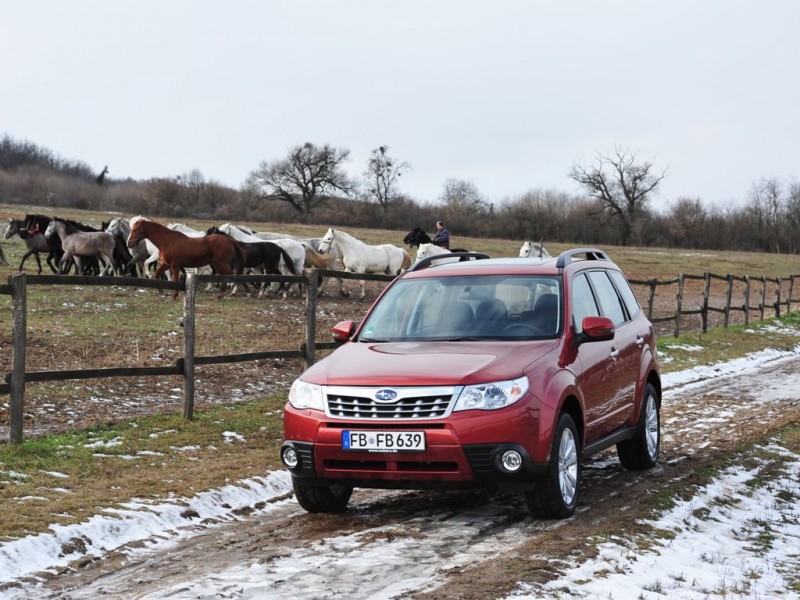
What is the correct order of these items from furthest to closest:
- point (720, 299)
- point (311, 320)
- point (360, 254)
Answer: point (720, 299)
point (360, 254)
point (311, 320)

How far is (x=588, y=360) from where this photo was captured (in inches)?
302

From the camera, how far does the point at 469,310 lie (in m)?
7.89

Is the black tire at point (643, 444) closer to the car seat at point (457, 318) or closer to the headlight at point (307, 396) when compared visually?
the car seat at point (457, 318)

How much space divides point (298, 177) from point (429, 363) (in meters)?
87.1

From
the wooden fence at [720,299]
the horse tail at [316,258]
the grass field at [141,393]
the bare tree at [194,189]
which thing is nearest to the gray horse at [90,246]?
the grass field at [141,393]

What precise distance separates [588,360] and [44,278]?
16.6 feet

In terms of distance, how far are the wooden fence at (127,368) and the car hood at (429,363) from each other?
116 inches

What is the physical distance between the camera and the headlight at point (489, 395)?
258 inches

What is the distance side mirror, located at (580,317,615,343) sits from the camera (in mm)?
7477

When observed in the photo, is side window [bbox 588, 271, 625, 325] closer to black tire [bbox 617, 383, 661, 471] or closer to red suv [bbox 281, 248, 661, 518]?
red suv [bbox 281, 248, 661, 518]

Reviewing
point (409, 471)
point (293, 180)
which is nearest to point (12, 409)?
point (409, 471)

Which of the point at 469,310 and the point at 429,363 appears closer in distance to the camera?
the point at 429,363

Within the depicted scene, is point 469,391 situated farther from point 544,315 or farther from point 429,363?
point 544,315

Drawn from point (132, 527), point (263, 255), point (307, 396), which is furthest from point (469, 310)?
point (263, 255)
